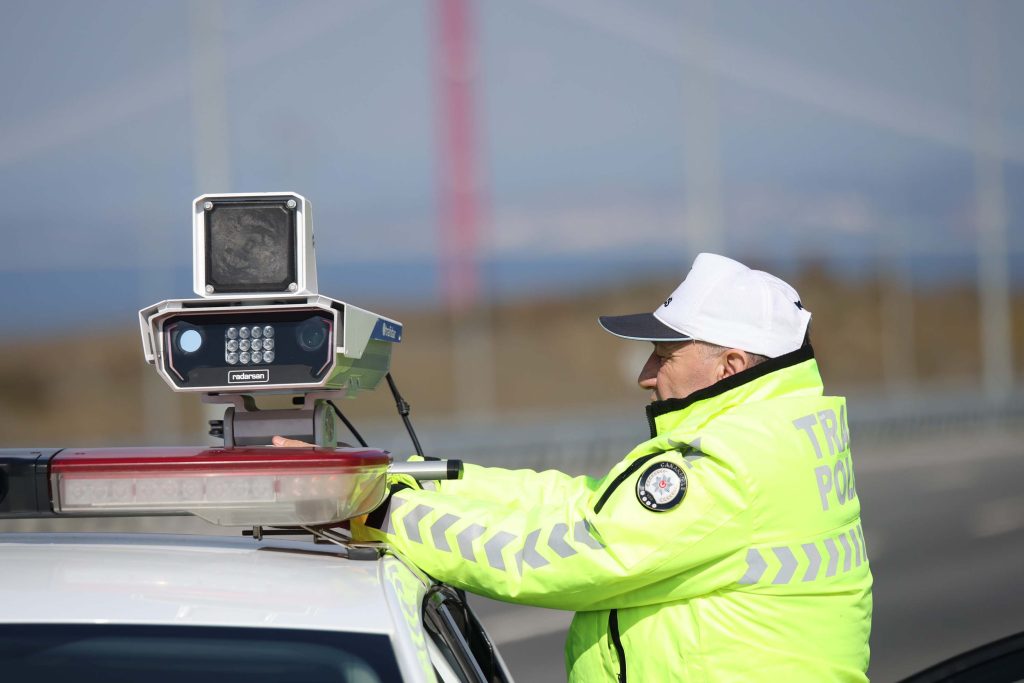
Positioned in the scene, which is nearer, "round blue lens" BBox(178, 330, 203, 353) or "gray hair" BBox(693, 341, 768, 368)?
"round blue lens" BBox(178, 330, 203, 353)

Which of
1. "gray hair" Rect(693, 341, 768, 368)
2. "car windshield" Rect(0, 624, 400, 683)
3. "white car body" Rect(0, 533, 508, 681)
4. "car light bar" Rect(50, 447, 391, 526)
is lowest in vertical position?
"car windshield" Rect(0, 624, 400, 683)

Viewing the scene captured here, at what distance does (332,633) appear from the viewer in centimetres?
246

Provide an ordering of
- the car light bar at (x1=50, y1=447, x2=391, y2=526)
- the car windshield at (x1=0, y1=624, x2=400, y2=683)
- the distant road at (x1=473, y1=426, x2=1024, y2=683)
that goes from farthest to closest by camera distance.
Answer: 1. the distant road at (x1=473, y1=426, x2=1024, y2=683)
2. the car light bar at (x1=50, y1=447, x2=391, y2=526)
3. the car windshield at (x1=0, y1=624, x2=400, y2=683)

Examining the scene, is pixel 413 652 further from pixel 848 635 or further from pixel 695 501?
pixel 848 635

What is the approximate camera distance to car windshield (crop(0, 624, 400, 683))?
2.43m

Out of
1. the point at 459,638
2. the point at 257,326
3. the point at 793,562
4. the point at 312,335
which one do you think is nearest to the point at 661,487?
the point at 793,562

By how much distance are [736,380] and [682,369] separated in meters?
0.18

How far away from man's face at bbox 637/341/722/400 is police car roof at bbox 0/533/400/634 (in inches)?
29.2

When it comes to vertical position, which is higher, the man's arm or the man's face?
the man's face

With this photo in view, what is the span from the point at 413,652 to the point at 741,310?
1.14 meters

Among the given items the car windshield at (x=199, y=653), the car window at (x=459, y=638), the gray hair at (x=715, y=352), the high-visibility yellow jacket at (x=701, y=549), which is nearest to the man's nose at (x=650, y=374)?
the gray hair at (x=715, y=352)

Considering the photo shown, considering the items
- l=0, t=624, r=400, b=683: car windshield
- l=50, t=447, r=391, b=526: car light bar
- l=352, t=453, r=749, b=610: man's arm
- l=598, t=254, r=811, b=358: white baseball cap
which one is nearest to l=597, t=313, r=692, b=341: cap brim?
l=598, t=254, r=811, b=358: white baseball cap

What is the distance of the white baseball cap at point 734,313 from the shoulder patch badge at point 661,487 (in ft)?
1.36

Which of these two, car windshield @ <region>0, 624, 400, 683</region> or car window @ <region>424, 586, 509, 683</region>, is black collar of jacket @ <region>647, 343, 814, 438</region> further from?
car windshield @ <region>0, 624, 400, 683</region>
